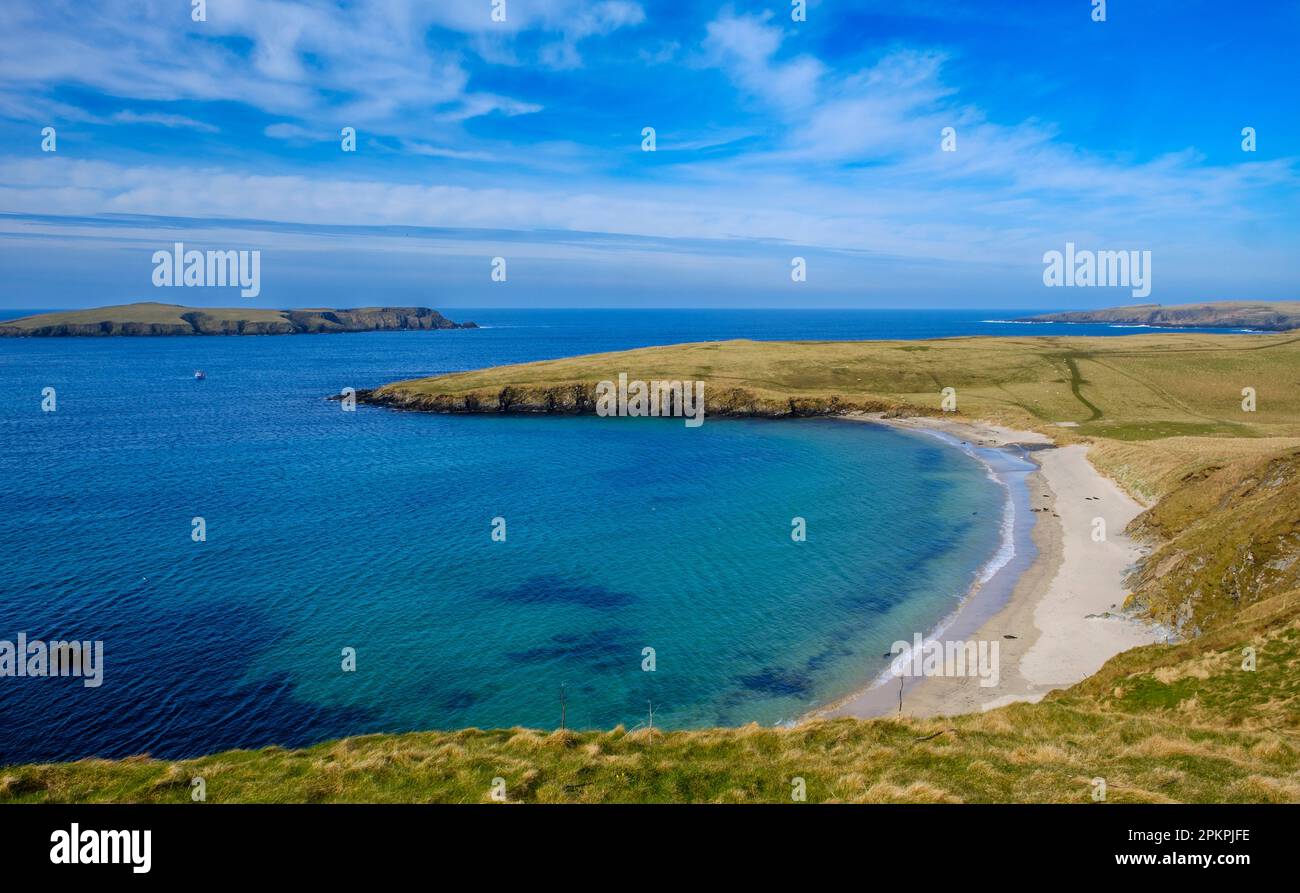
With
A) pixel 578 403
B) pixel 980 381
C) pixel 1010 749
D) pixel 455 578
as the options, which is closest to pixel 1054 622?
pixel 1010 749

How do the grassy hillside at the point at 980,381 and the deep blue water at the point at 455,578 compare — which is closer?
the deep blue water at the point at 455,578

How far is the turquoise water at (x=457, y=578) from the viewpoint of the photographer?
3294 cm

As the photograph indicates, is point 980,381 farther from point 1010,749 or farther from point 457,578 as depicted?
point 1010,749

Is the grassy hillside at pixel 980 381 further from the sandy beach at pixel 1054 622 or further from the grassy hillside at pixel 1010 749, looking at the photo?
the grassy hillside at pixel 1010 749

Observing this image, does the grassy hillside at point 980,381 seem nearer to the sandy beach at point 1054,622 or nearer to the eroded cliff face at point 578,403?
the eroded cliff face at point 578,403

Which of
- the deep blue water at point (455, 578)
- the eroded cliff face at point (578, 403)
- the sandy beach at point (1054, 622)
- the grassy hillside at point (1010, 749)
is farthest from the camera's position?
the eroded cliff face at point (578, 403)

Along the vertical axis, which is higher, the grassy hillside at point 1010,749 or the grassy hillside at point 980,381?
the grassy hillside at point 980,381

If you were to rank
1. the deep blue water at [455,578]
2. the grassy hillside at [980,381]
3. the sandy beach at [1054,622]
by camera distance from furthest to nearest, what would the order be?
the grassy hillside at [980,381]
the sandy beach at [1054,622]
the deep blue water at [455,578]

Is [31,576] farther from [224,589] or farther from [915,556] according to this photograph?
[915,556]

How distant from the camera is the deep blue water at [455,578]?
1297 inches

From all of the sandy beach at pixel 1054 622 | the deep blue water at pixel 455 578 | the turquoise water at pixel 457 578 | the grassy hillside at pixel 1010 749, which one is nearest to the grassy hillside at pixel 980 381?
the turquoise water at pixel 457 578

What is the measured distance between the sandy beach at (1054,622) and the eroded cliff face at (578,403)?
5342 centimetres

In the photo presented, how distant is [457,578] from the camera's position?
161 ft

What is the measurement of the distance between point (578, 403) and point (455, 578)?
262 ft
